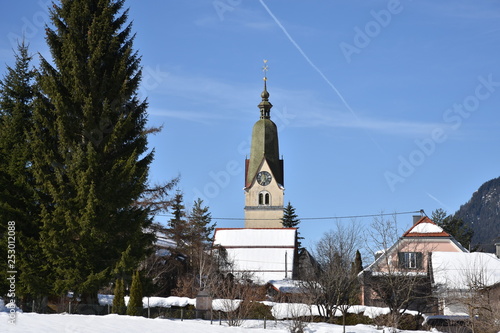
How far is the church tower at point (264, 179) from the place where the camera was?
104 m

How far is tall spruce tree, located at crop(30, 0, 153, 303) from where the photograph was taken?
2738 centimetres

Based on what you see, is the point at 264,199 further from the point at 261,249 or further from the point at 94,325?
the point at 94,325

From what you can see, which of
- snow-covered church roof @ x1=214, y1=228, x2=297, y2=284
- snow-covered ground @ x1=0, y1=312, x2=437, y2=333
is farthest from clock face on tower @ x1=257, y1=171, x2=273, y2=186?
snow-covered ground @ x1=0, y1=312, x2=437, y2=333

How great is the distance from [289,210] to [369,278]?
5644cm

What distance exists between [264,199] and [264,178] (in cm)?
347

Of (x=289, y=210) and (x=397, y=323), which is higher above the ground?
(x=289, y=210)

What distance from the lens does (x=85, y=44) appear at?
29562 millimetres

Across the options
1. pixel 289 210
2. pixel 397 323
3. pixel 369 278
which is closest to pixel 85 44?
pixel 397 323

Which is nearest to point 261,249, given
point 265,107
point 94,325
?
point 265,107

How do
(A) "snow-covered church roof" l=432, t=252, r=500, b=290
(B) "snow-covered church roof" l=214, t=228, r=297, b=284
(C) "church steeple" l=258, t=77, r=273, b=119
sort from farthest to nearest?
(C) "church steeple" l=258, t=77, r=273, b=119
(B) "snow-covered church roof" l=214, t=228, r=297, b=284
(A) "snow-covered church roof" l=432, t=252, r=500, b=290

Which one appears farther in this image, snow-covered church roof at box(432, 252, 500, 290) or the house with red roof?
snow-covered church roof at box(432, 252, 500, 290)

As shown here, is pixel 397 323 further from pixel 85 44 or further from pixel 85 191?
pixel 85 44

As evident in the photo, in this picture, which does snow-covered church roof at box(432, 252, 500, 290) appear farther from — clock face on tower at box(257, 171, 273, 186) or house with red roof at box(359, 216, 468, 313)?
clock face on tower at box(257, 171, 273, 186)

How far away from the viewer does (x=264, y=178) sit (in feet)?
347
